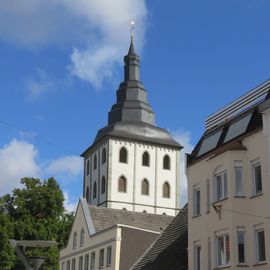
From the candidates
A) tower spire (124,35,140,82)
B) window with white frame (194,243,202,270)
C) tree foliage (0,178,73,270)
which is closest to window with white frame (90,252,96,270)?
tree foliage (0,178,73,270)

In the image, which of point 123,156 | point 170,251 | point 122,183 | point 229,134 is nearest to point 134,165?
point 123,156

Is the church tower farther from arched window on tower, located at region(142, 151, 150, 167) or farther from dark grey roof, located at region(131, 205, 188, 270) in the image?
dark grey roof, located at region(131, 205, 188, 270)

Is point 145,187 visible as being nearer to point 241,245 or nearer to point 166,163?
point 166,163

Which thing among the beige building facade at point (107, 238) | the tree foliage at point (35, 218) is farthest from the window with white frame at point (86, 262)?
the tree foliage at point (35, 218)

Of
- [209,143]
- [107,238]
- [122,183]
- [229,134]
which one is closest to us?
[229,134]

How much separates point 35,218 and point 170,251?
25.5 metres

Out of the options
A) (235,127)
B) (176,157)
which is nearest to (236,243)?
(235,127)

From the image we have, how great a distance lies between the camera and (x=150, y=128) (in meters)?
96.6

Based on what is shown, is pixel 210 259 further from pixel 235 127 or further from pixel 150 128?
pixel 150 128

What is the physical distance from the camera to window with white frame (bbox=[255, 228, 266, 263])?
2394 centimetres

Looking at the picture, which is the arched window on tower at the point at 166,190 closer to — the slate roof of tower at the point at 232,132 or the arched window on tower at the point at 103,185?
the arched window on tower at the point at 103,185

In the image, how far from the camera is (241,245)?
24828 millimetres

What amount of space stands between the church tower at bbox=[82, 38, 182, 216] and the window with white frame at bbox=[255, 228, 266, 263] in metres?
65.0

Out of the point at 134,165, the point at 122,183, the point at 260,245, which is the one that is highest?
the point at 134,165
